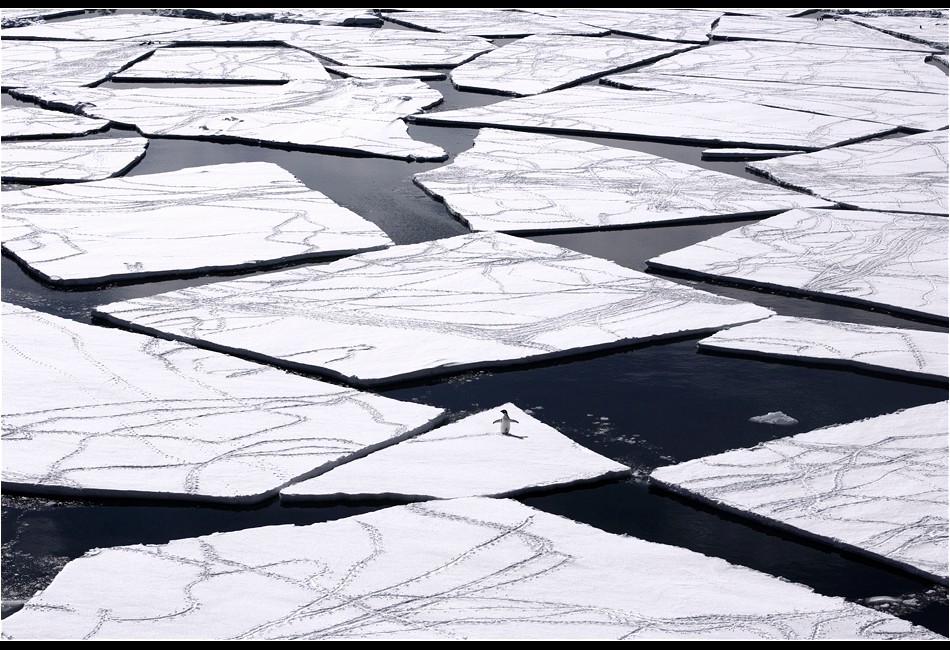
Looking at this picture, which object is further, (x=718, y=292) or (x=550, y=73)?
(x=550, y=73)

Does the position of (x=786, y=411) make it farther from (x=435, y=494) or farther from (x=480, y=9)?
(x=480, y=9)

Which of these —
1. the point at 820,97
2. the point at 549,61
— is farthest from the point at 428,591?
the point at 549,61

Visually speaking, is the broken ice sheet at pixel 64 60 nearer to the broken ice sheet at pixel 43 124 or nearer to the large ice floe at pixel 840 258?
the broken ice sheet at pixel 43 124

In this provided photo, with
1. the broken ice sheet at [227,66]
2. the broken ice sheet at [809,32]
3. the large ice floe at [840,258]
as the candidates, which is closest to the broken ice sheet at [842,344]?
the large ice floe at [840,258]

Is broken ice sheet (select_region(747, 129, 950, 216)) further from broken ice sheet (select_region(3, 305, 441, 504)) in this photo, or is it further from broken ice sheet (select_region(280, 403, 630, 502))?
broken ice sheet (select_region(3, 305, 441, 504))

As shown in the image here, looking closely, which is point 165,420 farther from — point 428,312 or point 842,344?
point 842,344

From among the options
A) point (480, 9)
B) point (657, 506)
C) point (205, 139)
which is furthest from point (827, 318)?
point (480, 9)

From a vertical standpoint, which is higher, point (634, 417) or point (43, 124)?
point (43, 124)
